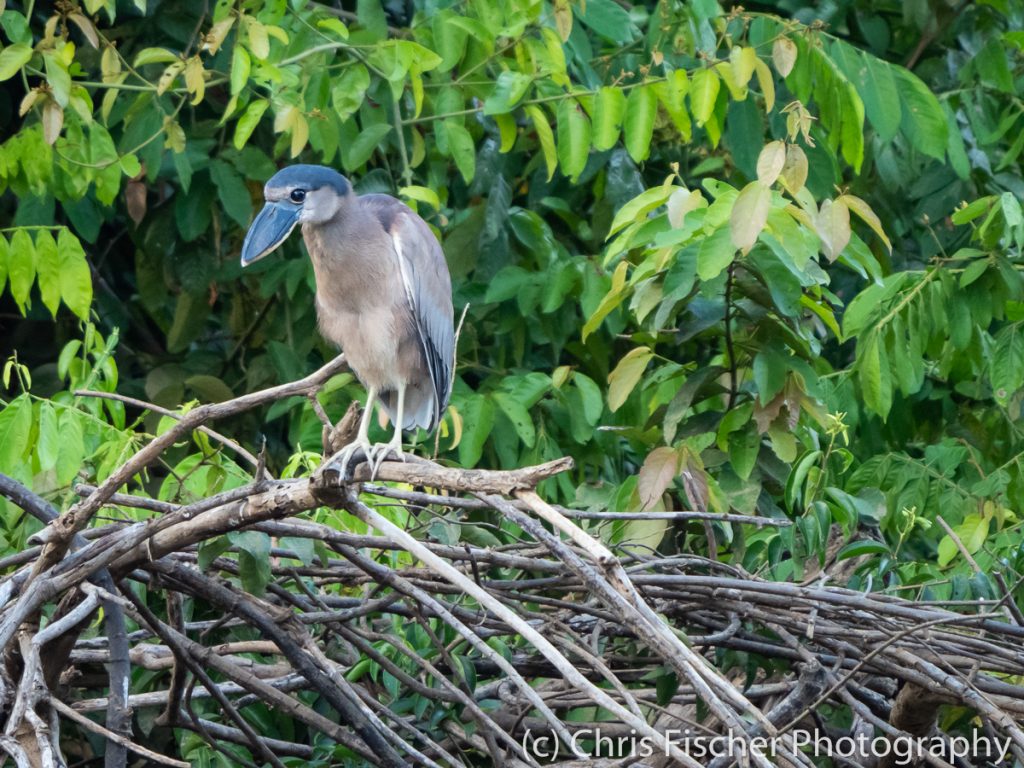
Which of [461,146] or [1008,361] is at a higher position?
[461,146]

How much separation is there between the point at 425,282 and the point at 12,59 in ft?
4.09

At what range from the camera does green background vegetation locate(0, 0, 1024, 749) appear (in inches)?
135

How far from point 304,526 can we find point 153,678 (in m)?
0.85

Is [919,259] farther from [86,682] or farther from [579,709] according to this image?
[86,682]

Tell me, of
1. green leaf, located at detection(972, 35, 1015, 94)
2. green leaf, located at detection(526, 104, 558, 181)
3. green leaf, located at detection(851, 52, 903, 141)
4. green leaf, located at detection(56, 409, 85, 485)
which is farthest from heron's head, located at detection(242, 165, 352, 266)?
green leaf, located at detection(972, 35, 1015, 94)

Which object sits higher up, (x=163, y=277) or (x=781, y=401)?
(x=781, y=401)

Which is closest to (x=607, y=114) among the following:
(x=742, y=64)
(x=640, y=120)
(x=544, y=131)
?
(x=640, y=120)

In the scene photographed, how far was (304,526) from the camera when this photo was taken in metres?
2.72

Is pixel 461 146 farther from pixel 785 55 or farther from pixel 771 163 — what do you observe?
pixel 771 163

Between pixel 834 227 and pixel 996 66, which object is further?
pixel 996 66

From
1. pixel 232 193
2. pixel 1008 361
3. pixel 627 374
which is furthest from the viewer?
pixel 232 193

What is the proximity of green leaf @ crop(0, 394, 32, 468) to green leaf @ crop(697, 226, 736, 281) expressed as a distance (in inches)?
64.6

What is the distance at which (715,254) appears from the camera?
10.5 ft

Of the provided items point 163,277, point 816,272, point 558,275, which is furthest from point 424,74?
point 816,272
